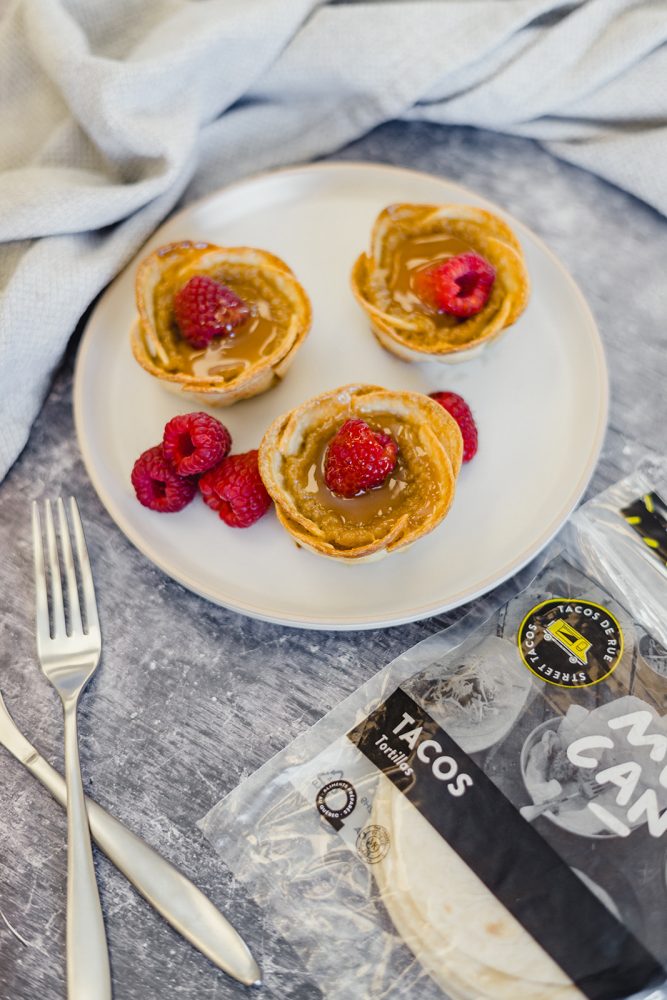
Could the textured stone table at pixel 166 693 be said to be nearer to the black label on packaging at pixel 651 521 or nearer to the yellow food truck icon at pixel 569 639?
the black label on packaging at pixel 651 521

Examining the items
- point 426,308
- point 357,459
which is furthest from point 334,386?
point 357,459

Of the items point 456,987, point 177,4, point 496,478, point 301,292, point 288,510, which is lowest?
point 456,987

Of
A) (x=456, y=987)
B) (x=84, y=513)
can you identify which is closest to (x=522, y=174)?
(x=84, y=513)

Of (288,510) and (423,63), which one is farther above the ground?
(423,63)

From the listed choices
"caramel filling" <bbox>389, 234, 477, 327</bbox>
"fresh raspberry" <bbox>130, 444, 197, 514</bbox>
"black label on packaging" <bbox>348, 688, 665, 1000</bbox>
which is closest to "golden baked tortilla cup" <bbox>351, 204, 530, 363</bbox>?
"caramel filling" <bbox>389, 234, 477, 327</bbox>

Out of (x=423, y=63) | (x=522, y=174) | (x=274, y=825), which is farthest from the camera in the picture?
(x=522, y=174)

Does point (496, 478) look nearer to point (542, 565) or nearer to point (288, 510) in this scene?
point (542, 565)

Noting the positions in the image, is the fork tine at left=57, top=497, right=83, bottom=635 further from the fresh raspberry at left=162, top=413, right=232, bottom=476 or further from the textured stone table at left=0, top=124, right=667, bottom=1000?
the fresh raspberry at left=162, top=413, right=232, bottom=476
